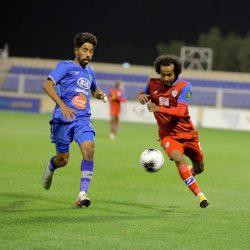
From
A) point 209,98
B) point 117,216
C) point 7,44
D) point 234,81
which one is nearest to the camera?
point 117,216

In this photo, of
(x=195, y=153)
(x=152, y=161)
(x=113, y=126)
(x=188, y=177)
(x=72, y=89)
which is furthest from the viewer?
(x=113, y=126)

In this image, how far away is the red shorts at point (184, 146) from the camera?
9922 mm

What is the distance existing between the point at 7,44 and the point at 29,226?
49.0 m

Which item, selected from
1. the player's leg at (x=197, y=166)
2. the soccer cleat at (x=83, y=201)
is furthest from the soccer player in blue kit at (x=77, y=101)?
the player's leg at (x=197, y=166)

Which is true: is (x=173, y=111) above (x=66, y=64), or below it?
below

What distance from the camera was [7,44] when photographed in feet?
184

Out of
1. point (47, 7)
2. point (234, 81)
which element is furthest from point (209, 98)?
point (47, 7)

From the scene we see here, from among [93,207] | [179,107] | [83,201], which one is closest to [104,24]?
[179,107]

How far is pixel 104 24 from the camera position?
189ft

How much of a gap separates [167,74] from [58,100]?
148 centimetres

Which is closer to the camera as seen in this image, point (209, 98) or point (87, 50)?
point (87, 50)

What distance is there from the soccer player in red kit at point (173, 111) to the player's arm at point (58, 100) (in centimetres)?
102

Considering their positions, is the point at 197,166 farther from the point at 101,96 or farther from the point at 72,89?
the point at 72,89

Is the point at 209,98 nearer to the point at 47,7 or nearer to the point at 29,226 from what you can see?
the point at 47,7
